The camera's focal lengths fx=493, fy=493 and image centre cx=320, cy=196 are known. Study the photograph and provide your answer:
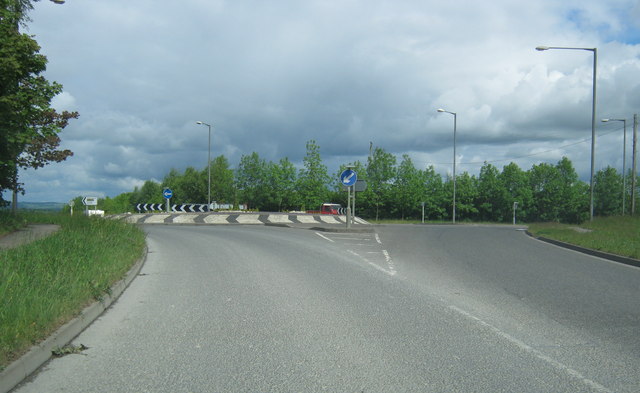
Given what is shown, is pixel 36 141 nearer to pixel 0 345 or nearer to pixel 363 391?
pixel 0 345

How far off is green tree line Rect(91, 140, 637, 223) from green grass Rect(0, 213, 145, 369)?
6239cm

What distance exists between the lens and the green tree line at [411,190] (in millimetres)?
74875

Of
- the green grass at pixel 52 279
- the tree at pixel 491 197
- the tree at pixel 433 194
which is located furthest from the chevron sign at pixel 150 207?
the tree at pixel 491 197

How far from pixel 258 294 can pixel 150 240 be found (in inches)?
499

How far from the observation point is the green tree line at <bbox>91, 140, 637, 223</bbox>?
246 ft

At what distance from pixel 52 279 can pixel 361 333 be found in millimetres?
4552

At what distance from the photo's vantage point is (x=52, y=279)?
7102 millimetres

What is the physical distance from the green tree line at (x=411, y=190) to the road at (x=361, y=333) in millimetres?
63440

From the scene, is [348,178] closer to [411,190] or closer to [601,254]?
[601,254]

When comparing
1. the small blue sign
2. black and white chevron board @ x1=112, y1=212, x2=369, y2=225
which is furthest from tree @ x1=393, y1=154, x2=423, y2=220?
the small blue sign

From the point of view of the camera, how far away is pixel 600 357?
16.3 ft

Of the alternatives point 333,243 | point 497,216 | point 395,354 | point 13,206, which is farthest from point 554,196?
point 395,354

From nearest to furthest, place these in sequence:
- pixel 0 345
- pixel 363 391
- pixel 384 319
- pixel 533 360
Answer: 1. pixel 363 391
2. pixel 0 345
3. pixel 533 360
4. pixel 384 319

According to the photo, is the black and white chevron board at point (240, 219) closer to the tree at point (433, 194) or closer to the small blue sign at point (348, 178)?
the small blue sign at point (348, 178)
